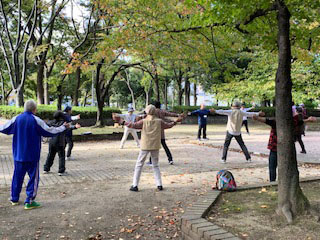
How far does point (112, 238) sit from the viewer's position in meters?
3.74

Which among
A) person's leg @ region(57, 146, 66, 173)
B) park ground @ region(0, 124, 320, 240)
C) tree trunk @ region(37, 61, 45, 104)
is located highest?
tree trunk @ region(37, 61, 45, 104)

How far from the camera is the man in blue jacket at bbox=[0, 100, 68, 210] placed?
15.7ft

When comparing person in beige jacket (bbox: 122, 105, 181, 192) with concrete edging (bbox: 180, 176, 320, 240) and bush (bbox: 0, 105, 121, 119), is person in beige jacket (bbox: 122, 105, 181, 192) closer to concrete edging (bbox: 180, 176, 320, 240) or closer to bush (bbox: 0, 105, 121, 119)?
concrete edging (bbox: 180, 176, 320, 240)

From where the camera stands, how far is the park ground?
13.0 feet

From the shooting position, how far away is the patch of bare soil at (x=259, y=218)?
3.36m

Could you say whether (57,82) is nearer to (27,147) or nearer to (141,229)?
(27,147)

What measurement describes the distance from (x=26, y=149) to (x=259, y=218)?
3.59 meters

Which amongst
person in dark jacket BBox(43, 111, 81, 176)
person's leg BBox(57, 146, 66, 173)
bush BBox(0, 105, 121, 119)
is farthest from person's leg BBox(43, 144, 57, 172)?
bush BBox(0, 105, 121, 119)

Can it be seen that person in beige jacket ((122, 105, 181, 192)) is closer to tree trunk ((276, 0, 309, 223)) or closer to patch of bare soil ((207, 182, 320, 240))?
patch of bare soil ((207, 182, 320, 240))

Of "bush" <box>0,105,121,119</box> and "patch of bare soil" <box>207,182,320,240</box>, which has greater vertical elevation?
"bush" <box>0,105,121,119</box>

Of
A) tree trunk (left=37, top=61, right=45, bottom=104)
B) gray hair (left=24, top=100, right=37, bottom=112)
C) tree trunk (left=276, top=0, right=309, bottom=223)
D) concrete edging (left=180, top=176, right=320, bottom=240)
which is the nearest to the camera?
concrete edging (left=180, top=176, right=320, bottom=240)

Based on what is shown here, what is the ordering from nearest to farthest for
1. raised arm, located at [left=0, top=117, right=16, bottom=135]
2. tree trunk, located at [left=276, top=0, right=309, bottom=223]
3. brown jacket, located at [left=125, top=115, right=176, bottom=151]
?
1. tree trunk, located at [left=276, top=0, right=309, bottom=223]
2. raised arm, located at [left=0, top=117, right=16, bottom=135]
3. brown jacket, located at [left=125, top=115, right=176, bottom=151]

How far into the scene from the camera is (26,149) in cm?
480

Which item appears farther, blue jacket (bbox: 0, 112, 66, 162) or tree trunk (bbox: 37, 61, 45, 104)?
tree trunk (bbox: 37, 61, 45, 104)
